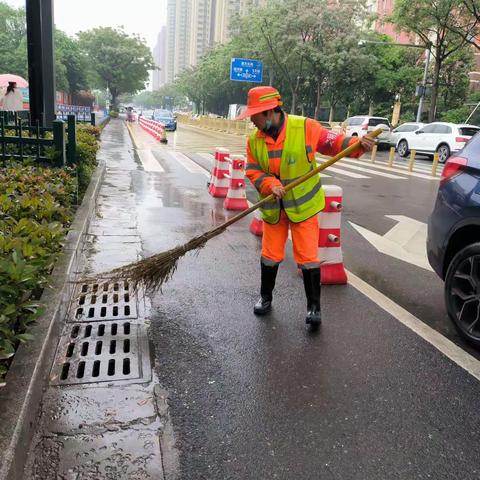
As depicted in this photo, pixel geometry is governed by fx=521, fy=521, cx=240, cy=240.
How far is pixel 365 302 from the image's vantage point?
4.44 m

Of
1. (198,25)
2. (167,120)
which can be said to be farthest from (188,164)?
(198,25)

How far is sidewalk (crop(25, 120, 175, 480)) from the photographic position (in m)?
2.31

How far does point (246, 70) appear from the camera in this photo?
119 ft

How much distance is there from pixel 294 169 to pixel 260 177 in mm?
252

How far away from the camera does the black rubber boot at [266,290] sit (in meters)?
4.07

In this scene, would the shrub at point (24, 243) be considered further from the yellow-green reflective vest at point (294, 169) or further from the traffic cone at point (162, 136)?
the traffic cone at point (162, 136)

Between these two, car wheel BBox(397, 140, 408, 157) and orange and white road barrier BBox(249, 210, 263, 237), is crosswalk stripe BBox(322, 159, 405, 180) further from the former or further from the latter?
orange and white road barrier BBox(249, 210, 263, 237)

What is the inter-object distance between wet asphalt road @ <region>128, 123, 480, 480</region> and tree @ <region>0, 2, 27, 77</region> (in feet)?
194

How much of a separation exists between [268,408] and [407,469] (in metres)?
0.77

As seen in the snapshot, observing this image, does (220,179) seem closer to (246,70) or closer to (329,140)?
(329,140)

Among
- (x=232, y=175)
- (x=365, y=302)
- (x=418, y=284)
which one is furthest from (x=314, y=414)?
(x=232, y=175)

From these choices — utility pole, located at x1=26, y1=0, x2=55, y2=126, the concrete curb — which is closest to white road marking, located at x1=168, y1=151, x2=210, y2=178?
utility pole, located at x1=26, y1=0, x2=55, y2=126

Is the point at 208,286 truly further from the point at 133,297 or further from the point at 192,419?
the point at 192,419

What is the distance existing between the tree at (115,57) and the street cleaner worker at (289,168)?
71.6 metres
